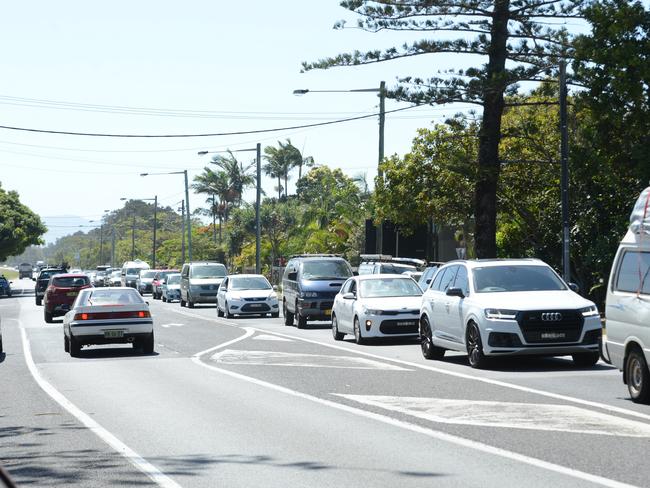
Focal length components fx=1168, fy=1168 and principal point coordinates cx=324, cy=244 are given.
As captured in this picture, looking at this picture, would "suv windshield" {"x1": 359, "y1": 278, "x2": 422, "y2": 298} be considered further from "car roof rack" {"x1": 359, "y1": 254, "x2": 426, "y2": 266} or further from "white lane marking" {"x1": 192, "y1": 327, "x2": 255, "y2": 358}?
"car roof rack" {"x1": 359, "y1": 254, "x2": 426, "y2": 266}

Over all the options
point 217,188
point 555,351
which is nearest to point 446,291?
point 555,351

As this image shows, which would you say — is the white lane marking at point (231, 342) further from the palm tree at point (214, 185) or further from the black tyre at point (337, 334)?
the palm tree at point (214, 185)

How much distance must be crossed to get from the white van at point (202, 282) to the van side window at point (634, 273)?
3766cm

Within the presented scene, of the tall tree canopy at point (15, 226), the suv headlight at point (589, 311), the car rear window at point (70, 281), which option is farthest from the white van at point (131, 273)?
the suv headlight at point (589, 311)

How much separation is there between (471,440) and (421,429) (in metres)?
0.93

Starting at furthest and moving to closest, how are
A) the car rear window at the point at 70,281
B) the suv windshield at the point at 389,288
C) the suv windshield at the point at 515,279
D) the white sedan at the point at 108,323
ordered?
the car rear window at the point at 70,281, the suv windshield at the point at 389,288, the white sedan at the point at 108,323, the suv windshield at the point at 515,279

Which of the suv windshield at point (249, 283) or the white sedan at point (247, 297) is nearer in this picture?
the white sedan at point (247, 297)

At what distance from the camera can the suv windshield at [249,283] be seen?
40.5m

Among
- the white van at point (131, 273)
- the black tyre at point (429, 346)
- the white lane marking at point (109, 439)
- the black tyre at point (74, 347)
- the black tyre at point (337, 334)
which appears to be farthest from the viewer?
the white van at point (131, 273)

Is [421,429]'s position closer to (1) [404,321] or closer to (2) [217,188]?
(1) [404,321]

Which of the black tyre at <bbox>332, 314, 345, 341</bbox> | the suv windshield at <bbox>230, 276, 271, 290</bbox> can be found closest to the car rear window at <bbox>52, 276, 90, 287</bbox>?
the suv windshield at <bbox>230, 276, 271, 290</bbox>

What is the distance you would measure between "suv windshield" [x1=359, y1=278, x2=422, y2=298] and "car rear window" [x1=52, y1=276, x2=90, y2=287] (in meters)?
16.6

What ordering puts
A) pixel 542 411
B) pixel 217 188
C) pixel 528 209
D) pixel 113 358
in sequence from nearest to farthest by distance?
pixel 542 411 < pixel 113 358 < pixel 528 209 < pixel 217 188

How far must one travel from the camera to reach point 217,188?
10106 cm
